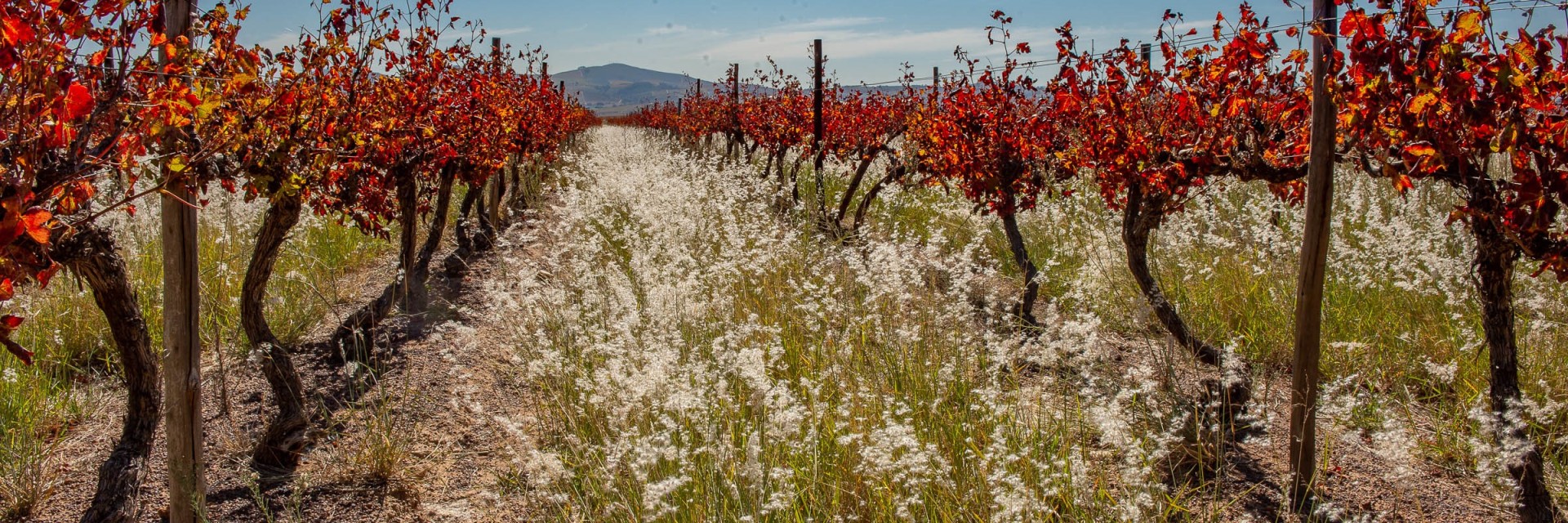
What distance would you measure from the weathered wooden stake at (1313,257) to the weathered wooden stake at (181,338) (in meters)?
3.01

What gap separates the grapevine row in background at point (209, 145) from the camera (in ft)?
5.43

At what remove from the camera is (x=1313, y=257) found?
2652 mm

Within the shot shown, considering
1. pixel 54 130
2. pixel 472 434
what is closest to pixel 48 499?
pixel 472 434

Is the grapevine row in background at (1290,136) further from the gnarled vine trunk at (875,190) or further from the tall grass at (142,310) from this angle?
the tall grass at (142,310)

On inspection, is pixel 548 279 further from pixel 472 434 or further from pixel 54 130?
pixel 54 130

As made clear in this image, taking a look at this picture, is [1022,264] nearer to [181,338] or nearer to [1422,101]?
[1422,101]

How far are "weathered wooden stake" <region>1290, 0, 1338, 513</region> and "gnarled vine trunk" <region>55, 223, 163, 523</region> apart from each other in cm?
332

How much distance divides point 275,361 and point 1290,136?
422 cm

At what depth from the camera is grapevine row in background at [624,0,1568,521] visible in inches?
90.0

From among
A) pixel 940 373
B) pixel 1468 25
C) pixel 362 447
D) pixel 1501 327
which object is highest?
pixel 1468 25

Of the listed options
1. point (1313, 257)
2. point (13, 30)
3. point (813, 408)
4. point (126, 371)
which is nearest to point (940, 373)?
point (813, 408)

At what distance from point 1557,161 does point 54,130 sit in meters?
3.30

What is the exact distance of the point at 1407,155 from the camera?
2480mm

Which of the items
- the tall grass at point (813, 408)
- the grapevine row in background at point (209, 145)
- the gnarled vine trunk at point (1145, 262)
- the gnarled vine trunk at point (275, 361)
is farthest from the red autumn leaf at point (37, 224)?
the gnarled vine trunk at point (1145, 262)
